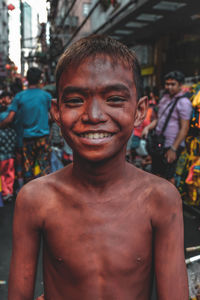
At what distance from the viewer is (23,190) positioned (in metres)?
1.13

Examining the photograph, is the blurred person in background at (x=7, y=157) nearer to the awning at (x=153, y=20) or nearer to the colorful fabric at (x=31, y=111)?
the colorful fabric at (x=31, y=111)

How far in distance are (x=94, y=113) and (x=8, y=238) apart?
9.46 feet

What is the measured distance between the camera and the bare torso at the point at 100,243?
1074 millimetres

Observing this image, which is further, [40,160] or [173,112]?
[40,160]

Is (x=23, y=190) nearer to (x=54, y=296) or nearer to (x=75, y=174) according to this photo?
(x=75, y=174)

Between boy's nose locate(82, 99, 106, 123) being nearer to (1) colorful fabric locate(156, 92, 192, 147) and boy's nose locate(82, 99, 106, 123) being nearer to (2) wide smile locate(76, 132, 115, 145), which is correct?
(2) wide smile locate(76, 132, 115, 145)

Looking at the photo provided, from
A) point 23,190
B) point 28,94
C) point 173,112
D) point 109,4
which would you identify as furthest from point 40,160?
point 109,4

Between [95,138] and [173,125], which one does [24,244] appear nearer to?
[95,138]

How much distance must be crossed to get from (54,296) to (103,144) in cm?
63

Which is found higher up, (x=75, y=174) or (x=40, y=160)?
(x=75, y=174)

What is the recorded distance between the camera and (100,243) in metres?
1.08

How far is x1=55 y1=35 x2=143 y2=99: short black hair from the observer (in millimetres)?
1016

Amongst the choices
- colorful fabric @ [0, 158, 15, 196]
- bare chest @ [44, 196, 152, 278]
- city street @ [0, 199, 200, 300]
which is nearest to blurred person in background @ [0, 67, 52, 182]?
colorful fabric @ [0, 158, 15, 196]

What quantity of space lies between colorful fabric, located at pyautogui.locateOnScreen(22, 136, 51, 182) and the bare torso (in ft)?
11.0
